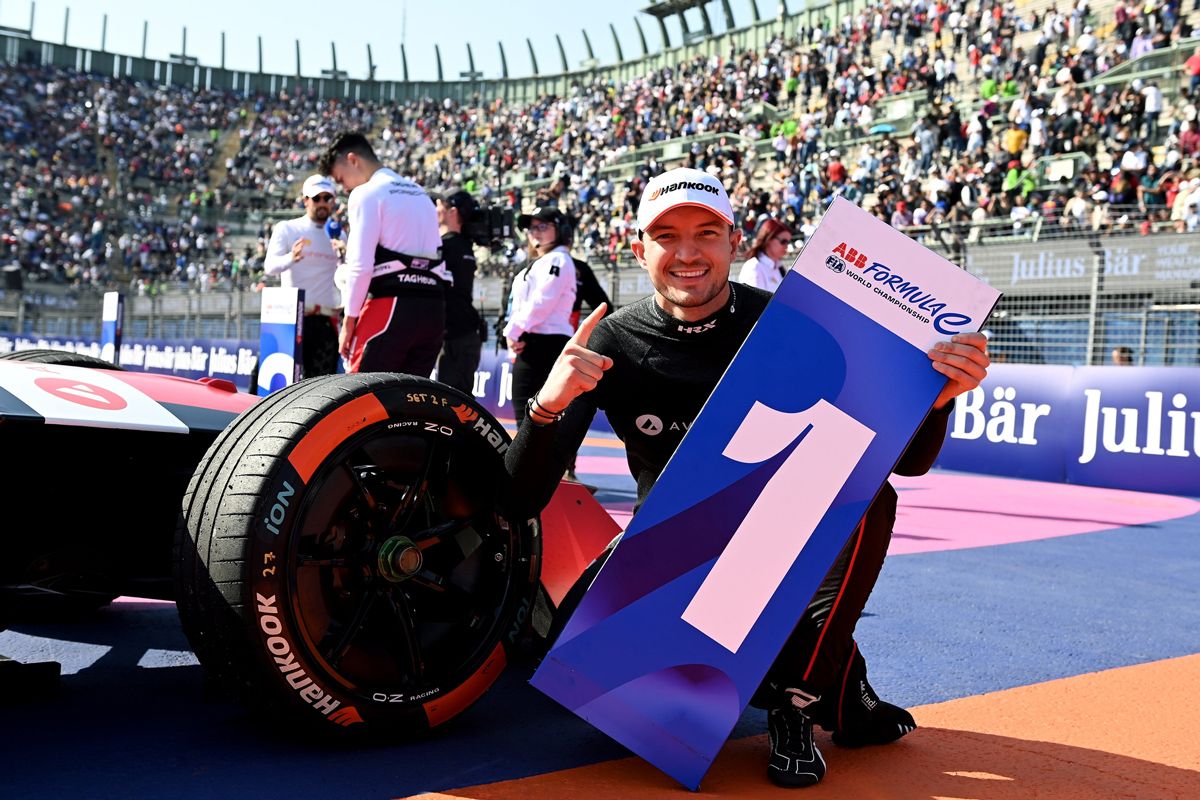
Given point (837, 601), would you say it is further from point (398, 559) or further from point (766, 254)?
point (766, 254)

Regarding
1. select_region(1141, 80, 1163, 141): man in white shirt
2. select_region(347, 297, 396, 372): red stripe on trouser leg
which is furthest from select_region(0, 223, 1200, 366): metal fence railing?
select_region(347, 297, 396, 372): red stripe on trouser leg

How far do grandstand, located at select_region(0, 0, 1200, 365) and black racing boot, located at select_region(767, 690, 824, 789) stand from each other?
23.7ft

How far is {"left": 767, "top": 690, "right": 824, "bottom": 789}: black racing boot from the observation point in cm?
230

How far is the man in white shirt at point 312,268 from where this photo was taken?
680cm

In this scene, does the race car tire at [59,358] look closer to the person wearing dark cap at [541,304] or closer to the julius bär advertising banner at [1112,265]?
the person wearing dark cap at [541,304]

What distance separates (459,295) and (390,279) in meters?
2.13

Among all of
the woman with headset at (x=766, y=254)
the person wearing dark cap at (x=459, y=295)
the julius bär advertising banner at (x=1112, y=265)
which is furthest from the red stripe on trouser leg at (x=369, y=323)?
the julius bär advertising banner at (x=1112, y=265)

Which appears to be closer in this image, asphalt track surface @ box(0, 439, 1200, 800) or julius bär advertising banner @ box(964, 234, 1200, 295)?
asphalt track surface @ box(0, 439, 1200, 800)

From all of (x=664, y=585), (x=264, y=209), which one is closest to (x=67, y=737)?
(x=664, y=585)

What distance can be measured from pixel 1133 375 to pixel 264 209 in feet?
113

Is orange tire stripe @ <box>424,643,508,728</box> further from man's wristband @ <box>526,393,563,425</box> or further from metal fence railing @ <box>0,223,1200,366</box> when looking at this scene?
metal fence railing @ <box>0,223,1200,366</box>

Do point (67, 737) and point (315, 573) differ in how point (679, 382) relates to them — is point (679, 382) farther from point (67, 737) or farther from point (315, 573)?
point (67, 737)

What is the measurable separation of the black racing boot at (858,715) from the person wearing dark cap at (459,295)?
15.6 feet

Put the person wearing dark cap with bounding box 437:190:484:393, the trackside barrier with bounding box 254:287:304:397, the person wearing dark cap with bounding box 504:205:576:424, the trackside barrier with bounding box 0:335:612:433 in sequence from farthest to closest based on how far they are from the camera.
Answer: the trackside barrier with bounding box 0:335:612:433, the person wearing dark cap with bounding box 437:190:484:393, the person wearing dark cap with bounding box 504:205:576:424, the trackside barrier with bounding box 254:287:304:397
